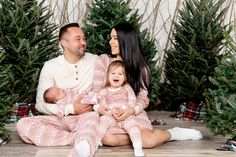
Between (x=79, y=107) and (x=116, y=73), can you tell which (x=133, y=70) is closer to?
(x=116, y=73)

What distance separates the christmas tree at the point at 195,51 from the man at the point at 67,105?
1123 millimetres

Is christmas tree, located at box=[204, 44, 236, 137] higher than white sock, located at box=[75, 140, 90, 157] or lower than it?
higher

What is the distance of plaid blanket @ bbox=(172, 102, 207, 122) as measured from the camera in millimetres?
5066

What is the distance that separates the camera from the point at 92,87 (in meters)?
4.23

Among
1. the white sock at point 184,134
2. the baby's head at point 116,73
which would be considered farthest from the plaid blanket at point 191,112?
the baby's head at point 116,73

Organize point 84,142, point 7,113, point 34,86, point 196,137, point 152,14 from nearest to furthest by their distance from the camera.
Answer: point 84,142
point 7,113
point 196,137
point 34,86
point 152,14

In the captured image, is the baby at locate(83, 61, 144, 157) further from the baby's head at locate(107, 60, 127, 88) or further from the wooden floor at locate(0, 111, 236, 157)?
the wooden floor at locate(0, 111, 236, 157)

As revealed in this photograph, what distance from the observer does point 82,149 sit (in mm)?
3477

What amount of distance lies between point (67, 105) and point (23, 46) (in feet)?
3.28

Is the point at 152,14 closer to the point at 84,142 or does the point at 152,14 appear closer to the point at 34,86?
the point at 34,86

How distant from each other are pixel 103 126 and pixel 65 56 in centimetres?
80

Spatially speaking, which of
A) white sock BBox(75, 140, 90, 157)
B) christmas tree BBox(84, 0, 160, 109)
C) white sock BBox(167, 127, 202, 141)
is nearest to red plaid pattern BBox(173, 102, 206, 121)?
christmas tree BBox(84, 0, 160, 109)

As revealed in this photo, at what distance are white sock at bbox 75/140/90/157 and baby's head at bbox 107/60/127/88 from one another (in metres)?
0.66

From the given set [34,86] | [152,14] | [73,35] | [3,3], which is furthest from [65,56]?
[152,14]
